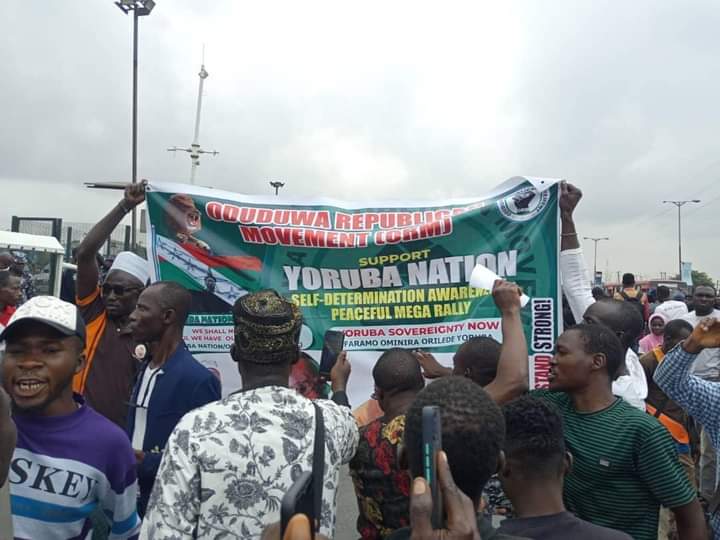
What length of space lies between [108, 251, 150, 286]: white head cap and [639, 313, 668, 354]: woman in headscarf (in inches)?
219

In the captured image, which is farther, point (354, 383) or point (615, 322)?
point (354, 383)

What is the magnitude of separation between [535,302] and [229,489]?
2.40m

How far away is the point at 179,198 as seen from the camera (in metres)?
4.09

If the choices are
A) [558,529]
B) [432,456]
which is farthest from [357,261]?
[432,456]

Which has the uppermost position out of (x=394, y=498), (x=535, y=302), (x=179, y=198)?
(x=179, y=198)

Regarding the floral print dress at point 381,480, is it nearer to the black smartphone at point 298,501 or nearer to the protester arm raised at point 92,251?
the black smartphone at point 298,501

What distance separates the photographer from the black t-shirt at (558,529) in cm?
176

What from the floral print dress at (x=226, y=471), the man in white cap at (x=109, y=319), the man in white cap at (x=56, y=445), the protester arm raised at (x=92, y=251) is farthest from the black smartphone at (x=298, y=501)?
the protester arm raised at (x=92, y=251)

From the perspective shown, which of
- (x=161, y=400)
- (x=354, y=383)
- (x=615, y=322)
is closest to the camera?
(x=161, y=400)

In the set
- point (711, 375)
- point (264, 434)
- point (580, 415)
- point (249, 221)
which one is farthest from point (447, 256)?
point (711, 375)

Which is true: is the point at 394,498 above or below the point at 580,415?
below

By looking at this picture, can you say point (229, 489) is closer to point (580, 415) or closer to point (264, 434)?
point (264, 434)

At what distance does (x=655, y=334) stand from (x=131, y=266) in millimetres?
5793

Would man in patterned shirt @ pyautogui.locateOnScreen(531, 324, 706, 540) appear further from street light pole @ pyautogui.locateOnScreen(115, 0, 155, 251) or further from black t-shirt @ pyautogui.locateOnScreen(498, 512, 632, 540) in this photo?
street light pole @ pyautogui.locateOnScreen(115, 0, 155, 251)
